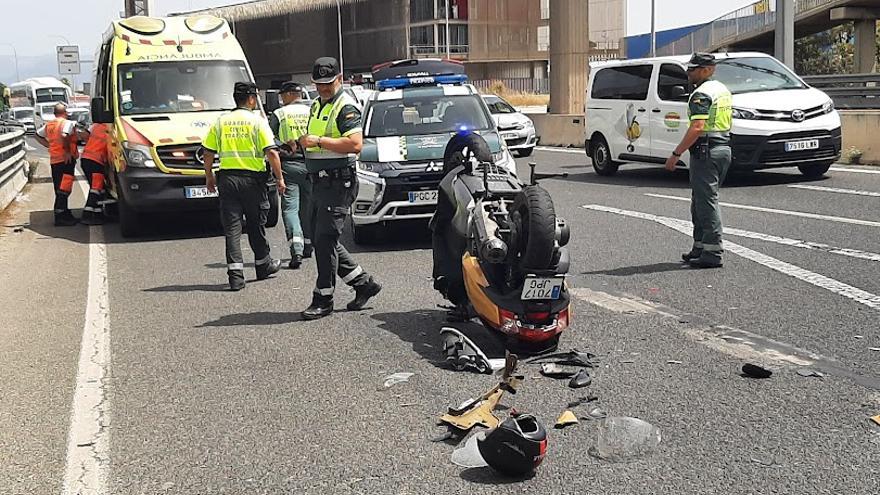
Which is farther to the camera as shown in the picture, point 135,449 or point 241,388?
point 241,388

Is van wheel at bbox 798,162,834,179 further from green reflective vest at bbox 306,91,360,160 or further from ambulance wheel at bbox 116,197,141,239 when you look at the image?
green reflective vest at bbox 306,91,360,160

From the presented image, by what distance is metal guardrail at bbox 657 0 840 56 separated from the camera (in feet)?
165

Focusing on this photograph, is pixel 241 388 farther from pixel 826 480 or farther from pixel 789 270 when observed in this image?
pixel 789 270

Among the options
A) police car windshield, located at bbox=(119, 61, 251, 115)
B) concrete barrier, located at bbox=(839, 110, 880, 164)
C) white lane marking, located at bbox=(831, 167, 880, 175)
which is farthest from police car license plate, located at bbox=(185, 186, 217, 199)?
concrete barrier, located at bbox=(839, 110, 880, 164)

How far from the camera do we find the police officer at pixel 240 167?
9703 mm

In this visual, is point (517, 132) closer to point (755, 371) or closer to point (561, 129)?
point (561, 129)

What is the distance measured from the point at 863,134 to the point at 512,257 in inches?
525

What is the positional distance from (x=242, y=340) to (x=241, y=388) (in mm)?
1340

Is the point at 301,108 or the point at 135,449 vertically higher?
the point at 301,108

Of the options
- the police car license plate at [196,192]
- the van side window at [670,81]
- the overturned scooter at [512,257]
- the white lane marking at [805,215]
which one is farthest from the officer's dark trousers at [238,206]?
the van side window at [670,81]

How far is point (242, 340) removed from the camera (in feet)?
24.9

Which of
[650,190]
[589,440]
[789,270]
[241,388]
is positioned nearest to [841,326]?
[789,270]

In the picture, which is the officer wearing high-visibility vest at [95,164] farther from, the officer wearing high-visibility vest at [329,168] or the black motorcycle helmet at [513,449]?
the black motorcycle helmet at [513,449]

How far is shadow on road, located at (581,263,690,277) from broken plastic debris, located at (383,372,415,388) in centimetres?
362
